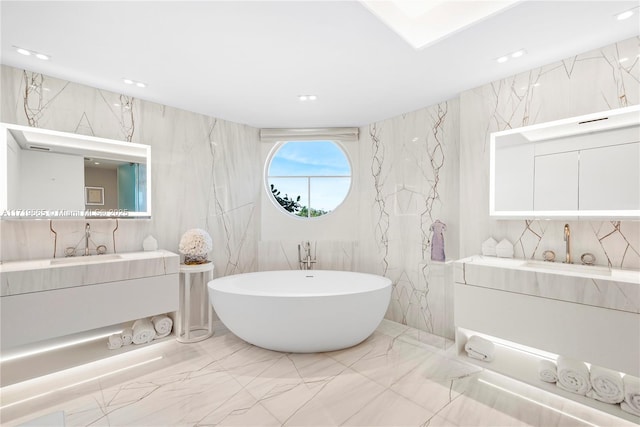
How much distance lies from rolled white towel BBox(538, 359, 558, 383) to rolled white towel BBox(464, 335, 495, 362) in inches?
12.7

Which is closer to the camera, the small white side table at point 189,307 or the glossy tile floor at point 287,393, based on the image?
the glossy tile floor at point 287,393

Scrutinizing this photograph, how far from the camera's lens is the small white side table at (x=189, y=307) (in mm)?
2928

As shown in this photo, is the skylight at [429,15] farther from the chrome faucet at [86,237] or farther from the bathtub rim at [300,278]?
the chrome faucet at [86,237]

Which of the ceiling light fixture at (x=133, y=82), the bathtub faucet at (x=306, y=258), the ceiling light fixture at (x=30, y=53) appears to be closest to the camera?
the ceiling light fixture at (x=30, y=53)

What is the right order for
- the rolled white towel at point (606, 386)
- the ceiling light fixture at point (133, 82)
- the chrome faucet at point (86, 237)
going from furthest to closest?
the chrome faucet at point (86, 237)
the ceiling light fixture at point (133, 82)
the rolled white towel at point (606, 386)

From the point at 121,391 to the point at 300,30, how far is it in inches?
109

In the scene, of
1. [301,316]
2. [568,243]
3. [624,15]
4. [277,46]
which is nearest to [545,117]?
[624,15]

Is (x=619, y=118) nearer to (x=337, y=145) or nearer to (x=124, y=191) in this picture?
(x=337, y=145)

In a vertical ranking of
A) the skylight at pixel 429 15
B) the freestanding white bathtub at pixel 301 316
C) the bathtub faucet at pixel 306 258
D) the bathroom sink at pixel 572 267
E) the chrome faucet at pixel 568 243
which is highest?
the skylight at pixel 429 15

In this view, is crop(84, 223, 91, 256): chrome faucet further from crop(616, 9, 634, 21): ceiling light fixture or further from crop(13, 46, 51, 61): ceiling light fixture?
A: crop(616, 9, 634, 21): ceiling light fixture

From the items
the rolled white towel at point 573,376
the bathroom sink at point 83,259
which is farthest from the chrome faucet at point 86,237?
the rolled white towel at point 573,376

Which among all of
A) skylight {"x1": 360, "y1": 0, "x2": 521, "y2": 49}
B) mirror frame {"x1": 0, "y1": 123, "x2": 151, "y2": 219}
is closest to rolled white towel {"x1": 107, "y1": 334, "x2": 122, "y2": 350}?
mirror frame {"x1": 0, "y1": 123, "x2": 151, "y2": 219}

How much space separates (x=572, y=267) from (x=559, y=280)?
0.97 ft

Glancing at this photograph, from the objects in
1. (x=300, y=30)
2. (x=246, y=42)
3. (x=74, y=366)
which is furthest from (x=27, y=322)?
(x=300, y=30)
